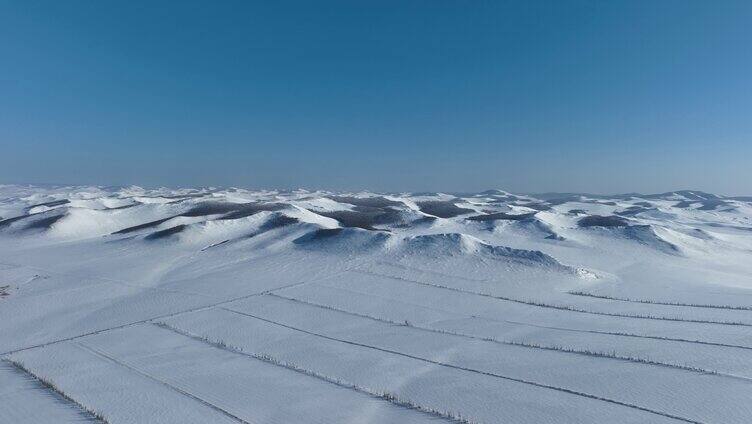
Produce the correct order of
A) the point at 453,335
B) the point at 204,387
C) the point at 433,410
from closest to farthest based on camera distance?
the point at 433,410 < the point at 204,387 < the point at 453,335

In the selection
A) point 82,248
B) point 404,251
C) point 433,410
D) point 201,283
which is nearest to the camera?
point 433,410

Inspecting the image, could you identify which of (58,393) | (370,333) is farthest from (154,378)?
(370,333)

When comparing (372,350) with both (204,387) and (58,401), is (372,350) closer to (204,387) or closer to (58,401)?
(204,387)

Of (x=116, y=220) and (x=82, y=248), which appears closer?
(x=82, y=248)

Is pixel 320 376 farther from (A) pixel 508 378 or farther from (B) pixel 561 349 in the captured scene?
(B) pixel 561 349

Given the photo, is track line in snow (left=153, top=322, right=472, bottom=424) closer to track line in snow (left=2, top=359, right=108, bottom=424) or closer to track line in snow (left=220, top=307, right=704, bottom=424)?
track line in snow (left=220, top=307, right=704, bottom=424)

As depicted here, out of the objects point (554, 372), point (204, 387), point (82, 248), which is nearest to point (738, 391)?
point (554, 372)
